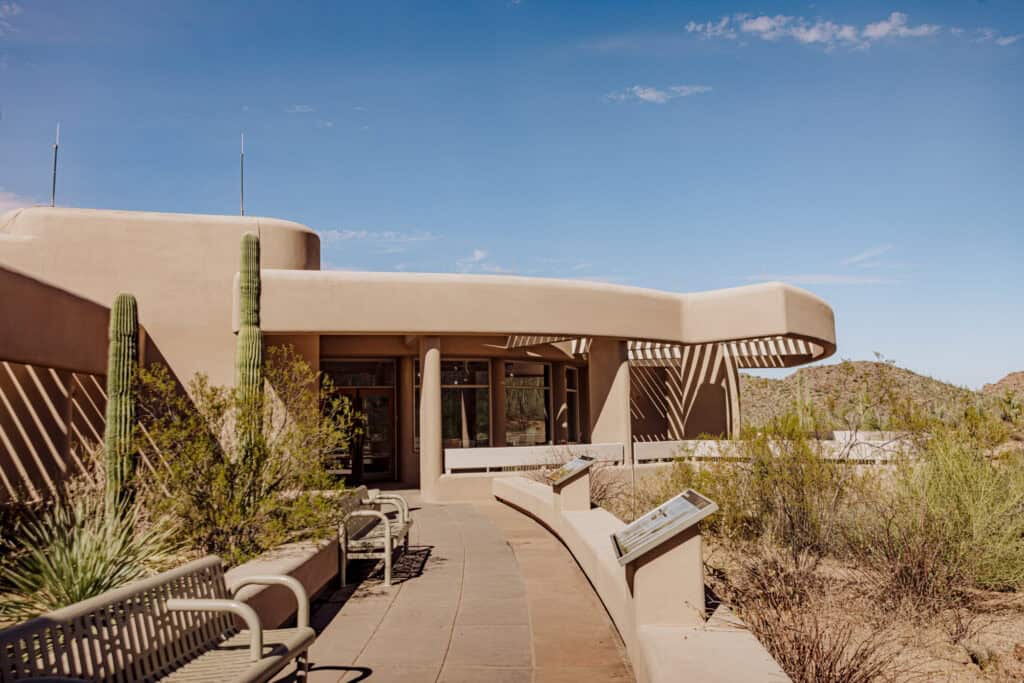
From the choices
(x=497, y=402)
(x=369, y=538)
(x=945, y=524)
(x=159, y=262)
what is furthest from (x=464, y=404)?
(x=945, y=524)

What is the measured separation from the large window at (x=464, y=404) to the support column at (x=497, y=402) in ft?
0.46

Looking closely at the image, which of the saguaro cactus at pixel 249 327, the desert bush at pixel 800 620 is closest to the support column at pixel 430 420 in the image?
the saguaro cactus at pixel 249 327

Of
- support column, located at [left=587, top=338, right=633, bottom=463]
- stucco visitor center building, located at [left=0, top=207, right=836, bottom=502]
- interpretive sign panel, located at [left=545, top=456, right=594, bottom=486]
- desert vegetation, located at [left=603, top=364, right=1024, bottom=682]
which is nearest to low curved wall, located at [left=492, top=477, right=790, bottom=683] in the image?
desert vegetation, located at [left=603, top=364, right=1024, bottom=682]

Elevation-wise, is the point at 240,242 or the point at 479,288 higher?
the point at 240,242

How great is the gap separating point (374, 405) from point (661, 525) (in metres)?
17.3

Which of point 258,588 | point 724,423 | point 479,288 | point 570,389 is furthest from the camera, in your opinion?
point 724,423

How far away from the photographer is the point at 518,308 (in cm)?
1853

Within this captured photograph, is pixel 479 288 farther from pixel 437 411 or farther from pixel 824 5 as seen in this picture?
pixel 824 5

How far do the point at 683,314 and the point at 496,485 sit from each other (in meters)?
7.98

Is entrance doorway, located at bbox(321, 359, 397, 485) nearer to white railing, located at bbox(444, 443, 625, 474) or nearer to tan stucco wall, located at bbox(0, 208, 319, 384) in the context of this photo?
tan stucco wall, located at bbox(0, 208, 319, 384)

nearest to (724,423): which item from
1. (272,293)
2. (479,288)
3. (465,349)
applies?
(465,349)

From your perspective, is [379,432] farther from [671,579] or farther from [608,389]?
[671,579]

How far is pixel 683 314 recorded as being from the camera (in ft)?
70.8

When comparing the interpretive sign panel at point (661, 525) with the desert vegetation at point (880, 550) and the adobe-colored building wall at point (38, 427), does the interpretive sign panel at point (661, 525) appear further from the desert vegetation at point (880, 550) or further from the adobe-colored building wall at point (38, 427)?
the adobe-colored building wall at point (38, 427)
